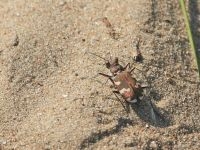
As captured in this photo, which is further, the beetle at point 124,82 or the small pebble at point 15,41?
the small pebble at point 15,41

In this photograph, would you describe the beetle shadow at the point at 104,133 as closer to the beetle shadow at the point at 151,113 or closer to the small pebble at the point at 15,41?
the beetle shadow at the point at 151,113

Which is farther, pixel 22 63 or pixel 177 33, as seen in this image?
pixel 177 33

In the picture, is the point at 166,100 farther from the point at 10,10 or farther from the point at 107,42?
the point at 10,10

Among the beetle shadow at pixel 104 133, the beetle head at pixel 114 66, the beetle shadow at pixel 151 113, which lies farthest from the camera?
the beetle head at pixel 114 66

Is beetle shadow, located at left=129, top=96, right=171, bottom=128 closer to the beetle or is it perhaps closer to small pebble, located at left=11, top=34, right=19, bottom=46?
the beetle

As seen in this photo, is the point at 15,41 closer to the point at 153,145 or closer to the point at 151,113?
the point at 151,113

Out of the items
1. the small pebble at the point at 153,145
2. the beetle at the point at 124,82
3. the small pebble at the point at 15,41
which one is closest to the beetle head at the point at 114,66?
the beetle at the point at 124,82

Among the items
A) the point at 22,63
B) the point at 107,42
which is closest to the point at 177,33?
the point at 107,42

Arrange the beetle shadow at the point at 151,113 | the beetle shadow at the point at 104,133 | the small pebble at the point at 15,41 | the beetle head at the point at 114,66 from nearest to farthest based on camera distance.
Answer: the beetle shadow at the point at 104,133 → the beetle shadow at the point at 151,113 → the beetle head at the point at 114,66 → the small pebble at the point at 15,41
